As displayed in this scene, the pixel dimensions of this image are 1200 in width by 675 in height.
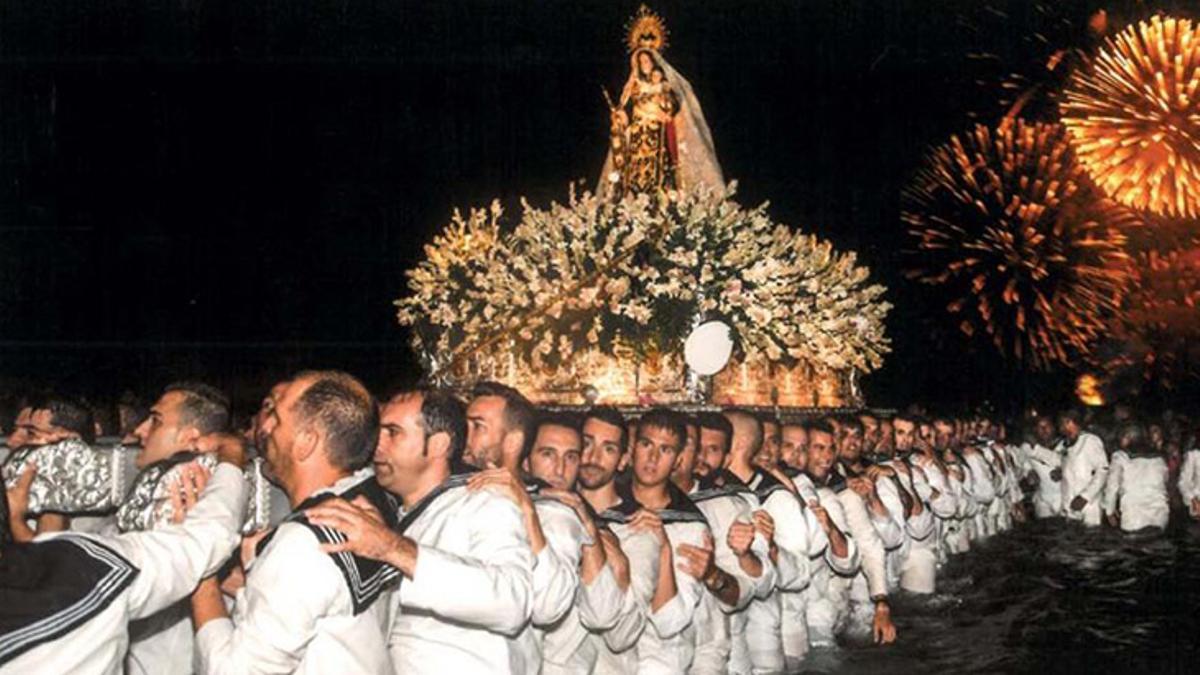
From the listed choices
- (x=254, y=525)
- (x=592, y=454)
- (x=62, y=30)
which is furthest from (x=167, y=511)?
(x=62, y=30)

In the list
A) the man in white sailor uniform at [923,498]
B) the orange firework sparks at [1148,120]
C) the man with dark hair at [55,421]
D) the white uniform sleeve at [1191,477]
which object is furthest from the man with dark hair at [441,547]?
the white uniform sleeve at [1191,477]

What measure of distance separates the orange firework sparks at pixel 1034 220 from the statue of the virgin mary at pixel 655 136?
10.2 feet

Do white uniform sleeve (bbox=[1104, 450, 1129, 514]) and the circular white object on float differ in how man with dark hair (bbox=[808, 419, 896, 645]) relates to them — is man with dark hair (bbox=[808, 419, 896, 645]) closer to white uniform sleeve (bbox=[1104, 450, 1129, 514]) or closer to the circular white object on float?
the circular white object on float

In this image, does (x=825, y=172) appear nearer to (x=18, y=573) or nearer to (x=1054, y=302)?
(x=1054, y=302)

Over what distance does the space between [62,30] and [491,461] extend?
13.5m

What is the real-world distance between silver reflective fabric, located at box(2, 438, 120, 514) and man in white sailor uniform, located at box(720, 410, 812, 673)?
12.5 feet

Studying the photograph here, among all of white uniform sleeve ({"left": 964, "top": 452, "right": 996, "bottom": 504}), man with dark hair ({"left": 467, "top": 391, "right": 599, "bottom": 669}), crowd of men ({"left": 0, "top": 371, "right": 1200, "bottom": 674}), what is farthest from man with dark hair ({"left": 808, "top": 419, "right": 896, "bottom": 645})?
white uniform sleeve ({"left": 964, "top": 452, "right": 996, "bottom": 504})

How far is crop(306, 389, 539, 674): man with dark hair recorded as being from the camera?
14.9 feet

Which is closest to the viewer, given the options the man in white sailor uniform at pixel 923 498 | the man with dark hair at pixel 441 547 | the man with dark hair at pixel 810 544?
the man with dark hair at pixel 441 547

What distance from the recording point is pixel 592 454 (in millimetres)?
6910

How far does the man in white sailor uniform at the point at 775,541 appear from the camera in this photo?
9.08 m

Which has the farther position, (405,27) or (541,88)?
(541,88)

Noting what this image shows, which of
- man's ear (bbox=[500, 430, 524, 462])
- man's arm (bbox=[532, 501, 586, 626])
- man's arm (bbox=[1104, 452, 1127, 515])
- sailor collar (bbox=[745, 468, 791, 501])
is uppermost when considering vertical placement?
man's ear (bbox=[500, 430, 524, 462])

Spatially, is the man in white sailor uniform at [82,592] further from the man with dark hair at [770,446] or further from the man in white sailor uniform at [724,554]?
the man with dark hair at [770,446]
